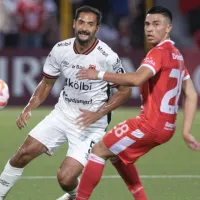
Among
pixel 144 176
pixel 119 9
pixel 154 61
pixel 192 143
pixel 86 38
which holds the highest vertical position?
pixel 154 61

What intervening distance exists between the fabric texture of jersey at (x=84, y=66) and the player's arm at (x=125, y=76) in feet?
3.50

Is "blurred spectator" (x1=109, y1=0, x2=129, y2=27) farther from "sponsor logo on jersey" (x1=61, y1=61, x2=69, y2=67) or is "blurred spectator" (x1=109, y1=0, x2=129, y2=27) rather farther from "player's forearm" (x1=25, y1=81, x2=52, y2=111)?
"sponsor logo on jersey" (x1=61, y1=61, x2=69, y2=67)

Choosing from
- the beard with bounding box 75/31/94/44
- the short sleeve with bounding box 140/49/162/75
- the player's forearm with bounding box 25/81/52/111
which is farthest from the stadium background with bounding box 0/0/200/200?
the short sleeve with bounding box 140/49/162/75

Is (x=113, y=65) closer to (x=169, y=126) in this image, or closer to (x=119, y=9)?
(x=169, y=126)

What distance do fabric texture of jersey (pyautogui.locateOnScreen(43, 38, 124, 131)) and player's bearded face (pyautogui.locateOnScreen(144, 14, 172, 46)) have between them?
788mm

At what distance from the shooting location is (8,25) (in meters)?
17.2

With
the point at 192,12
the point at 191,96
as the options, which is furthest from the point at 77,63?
the point at 192,12

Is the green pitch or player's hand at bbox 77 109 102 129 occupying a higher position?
player's hand at bbox 77 109 102 129

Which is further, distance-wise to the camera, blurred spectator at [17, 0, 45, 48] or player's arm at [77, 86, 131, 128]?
blurred spectator at [17, 0, 45, 48]

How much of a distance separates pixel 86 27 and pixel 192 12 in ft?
37.2

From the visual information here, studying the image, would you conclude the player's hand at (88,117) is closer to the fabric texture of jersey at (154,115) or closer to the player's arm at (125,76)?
the fabric texture of jersey at (154,115)

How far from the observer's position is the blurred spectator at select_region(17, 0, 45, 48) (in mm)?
16906

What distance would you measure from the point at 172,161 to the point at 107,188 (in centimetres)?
206

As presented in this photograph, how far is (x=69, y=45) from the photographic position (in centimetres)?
815
